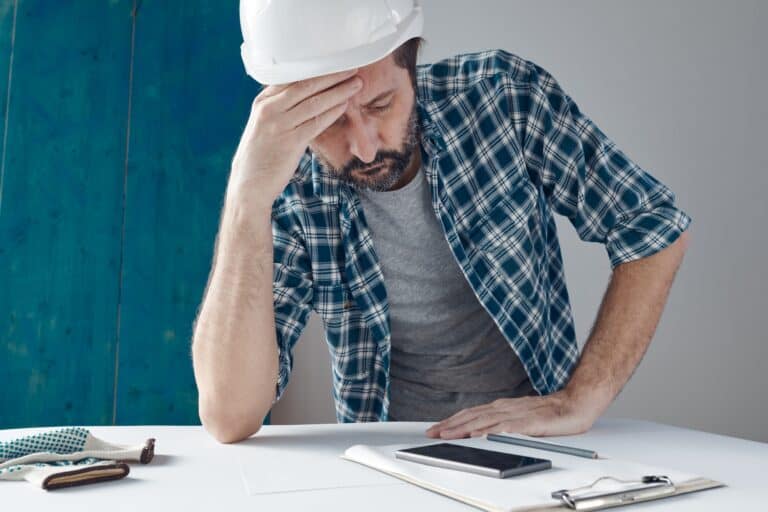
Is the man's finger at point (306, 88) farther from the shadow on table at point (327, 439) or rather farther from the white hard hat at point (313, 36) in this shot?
the shadow on table at point (327, 439)

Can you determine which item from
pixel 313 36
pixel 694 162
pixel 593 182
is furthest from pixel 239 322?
pixel 694 162

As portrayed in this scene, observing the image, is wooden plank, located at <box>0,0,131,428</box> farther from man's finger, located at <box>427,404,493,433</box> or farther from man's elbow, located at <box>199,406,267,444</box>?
man's finger, located at <box>427,404,493,433</box>

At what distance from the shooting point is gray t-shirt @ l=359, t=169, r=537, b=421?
4.76ft

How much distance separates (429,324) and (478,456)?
62 cm

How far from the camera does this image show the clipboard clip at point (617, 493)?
0.68 meters

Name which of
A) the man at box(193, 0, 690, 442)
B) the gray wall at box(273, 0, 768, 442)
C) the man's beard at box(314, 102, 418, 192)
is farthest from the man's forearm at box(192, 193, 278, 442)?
the gray wall at box(273, 0, 768, 442)

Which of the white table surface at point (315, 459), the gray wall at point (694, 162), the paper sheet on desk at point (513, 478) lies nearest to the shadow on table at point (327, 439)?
the white table surface at point (315, 459)

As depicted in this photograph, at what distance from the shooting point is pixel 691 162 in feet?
7.70

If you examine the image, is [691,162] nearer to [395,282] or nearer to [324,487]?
[395,282]

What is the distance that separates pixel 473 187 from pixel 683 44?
129 centimetres

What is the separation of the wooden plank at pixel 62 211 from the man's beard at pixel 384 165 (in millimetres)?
1394

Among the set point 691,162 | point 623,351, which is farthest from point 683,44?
point 623,351

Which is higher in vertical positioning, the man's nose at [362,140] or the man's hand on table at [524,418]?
the man's nose at [362,140]

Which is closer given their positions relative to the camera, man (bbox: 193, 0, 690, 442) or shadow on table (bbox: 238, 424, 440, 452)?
shadow on table (bbox: 238, 424, 440, 452)
